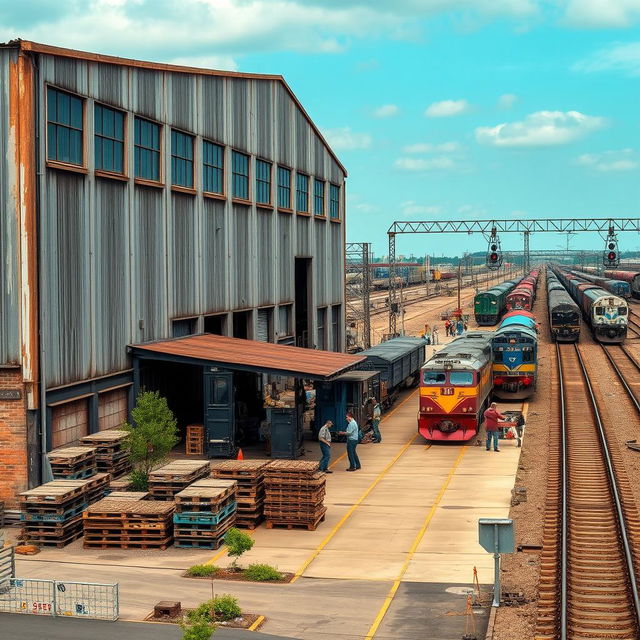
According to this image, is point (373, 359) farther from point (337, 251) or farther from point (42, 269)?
point (42, 269)

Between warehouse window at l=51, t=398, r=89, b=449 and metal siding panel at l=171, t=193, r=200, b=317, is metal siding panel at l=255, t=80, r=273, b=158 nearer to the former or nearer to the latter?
metal siding panel at l=171, t=193, r=200, b=317

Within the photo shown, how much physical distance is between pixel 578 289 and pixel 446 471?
240 ft

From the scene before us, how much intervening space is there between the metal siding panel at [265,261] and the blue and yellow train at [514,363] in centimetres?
1047

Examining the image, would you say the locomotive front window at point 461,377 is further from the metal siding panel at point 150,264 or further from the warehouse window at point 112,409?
the warehouse window at point 112,409

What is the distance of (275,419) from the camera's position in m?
30.7

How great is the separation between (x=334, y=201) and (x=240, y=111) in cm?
1646

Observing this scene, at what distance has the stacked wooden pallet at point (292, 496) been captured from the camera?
875 inches

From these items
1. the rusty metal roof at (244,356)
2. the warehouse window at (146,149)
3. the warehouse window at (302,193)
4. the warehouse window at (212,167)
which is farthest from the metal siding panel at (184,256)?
the warehouse window at (302,193)

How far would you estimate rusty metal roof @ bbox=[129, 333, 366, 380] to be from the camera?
96.1 ft

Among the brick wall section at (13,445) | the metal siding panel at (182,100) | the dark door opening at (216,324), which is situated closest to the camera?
the brick wall section at (13,445)

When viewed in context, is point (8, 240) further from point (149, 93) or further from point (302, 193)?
point (302, 193)

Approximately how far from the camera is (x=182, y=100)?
33.9 meters

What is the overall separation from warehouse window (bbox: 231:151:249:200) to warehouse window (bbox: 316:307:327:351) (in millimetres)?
13301

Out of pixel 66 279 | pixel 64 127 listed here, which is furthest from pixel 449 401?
pixel 64 127
